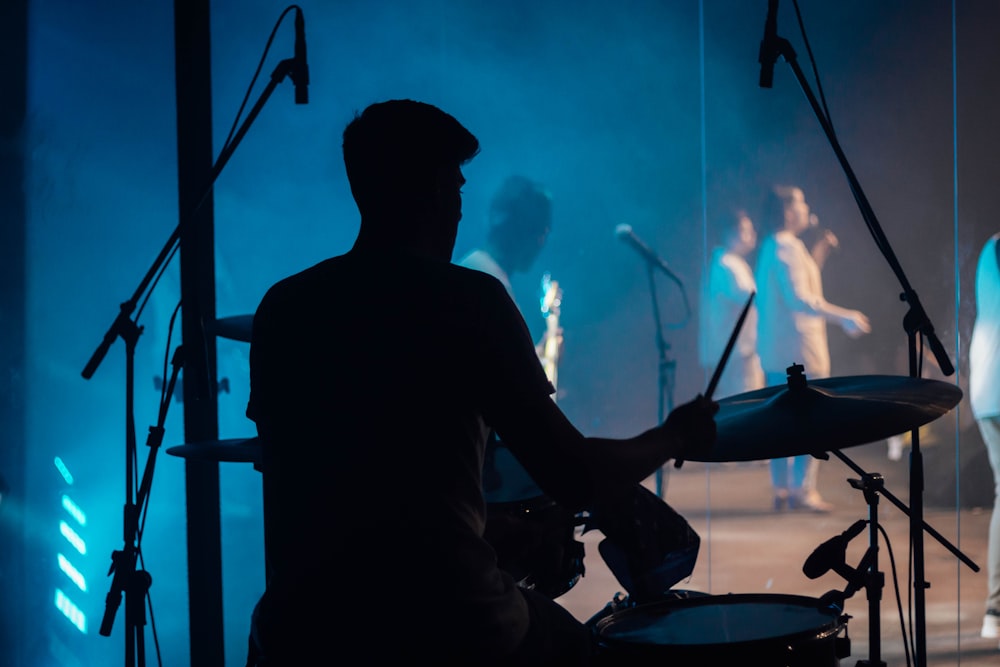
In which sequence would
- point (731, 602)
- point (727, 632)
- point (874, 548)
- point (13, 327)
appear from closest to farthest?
point (727, 632)
point (731, 602)
point (874, 548)
point (13, 327)

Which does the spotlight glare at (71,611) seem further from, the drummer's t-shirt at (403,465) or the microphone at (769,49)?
the microphone at (769,49)

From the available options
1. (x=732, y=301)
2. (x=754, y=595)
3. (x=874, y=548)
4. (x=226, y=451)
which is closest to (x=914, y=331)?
(x=874, y=548)

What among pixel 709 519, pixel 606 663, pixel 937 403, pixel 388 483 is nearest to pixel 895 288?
pixel 709 519

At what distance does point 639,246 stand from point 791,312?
81 cm

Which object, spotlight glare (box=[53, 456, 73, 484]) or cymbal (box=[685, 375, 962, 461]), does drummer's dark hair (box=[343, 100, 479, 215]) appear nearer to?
cymbal (box=[685, 375, 962, 461])

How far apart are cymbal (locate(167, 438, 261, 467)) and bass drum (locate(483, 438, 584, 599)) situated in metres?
0.45

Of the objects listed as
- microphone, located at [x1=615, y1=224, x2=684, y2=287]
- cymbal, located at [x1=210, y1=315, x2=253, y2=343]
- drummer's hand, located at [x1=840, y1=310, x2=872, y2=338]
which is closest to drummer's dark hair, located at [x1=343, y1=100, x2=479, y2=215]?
cymbal, located at [x1=210, y1=315, x2=253, y2=343]

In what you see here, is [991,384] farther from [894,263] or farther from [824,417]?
[824,417]

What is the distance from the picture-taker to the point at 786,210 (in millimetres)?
4371

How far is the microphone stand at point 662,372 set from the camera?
4.16m

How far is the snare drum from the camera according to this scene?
→ 47.6 inches

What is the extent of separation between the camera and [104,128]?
3.21m

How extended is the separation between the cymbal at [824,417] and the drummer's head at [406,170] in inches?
19.9

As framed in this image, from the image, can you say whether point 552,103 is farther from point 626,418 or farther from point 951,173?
point 951,173
